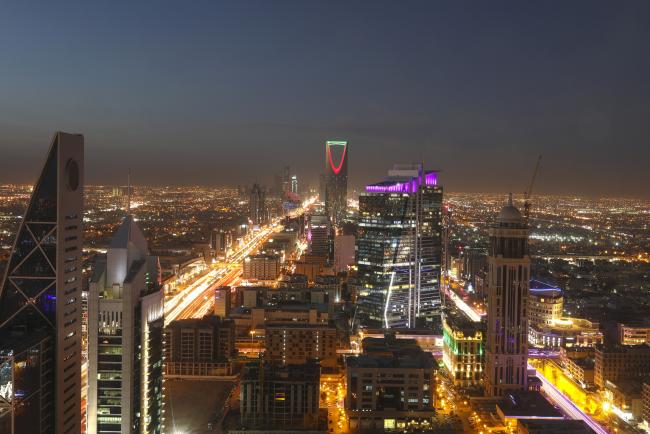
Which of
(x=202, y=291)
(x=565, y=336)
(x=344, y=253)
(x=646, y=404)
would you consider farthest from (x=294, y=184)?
(x=646, y=404)

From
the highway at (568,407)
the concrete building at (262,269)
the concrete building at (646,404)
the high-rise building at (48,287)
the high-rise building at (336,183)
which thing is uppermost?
the high-rise building at (336,183)

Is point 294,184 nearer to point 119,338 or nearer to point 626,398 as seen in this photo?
point 626,398

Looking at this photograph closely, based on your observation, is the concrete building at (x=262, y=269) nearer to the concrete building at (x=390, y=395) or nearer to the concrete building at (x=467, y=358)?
the concrete building at (x=467, y=358)

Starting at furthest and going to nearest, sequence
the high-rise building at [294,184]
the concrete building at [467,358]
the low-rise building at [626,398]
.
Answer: the high-rise building at [294,184] → the concrete building at [467,358] → the low-rise building at [626,398]

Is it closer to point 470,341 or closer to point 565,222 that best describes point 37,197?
point 470,341

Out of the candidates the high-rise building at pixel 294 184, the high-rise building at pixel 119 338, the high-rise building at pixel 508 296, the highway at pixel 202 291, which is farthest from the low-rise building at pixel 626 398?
the high-rise building at pixel 294 184

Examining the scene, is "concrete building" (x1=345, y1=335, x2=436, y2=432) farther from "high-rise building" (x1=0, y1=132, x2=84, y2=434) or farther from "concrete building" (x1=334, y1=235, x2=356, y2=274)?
"concrete building" (x1=334, y1=235, x2=356, y2=274)
